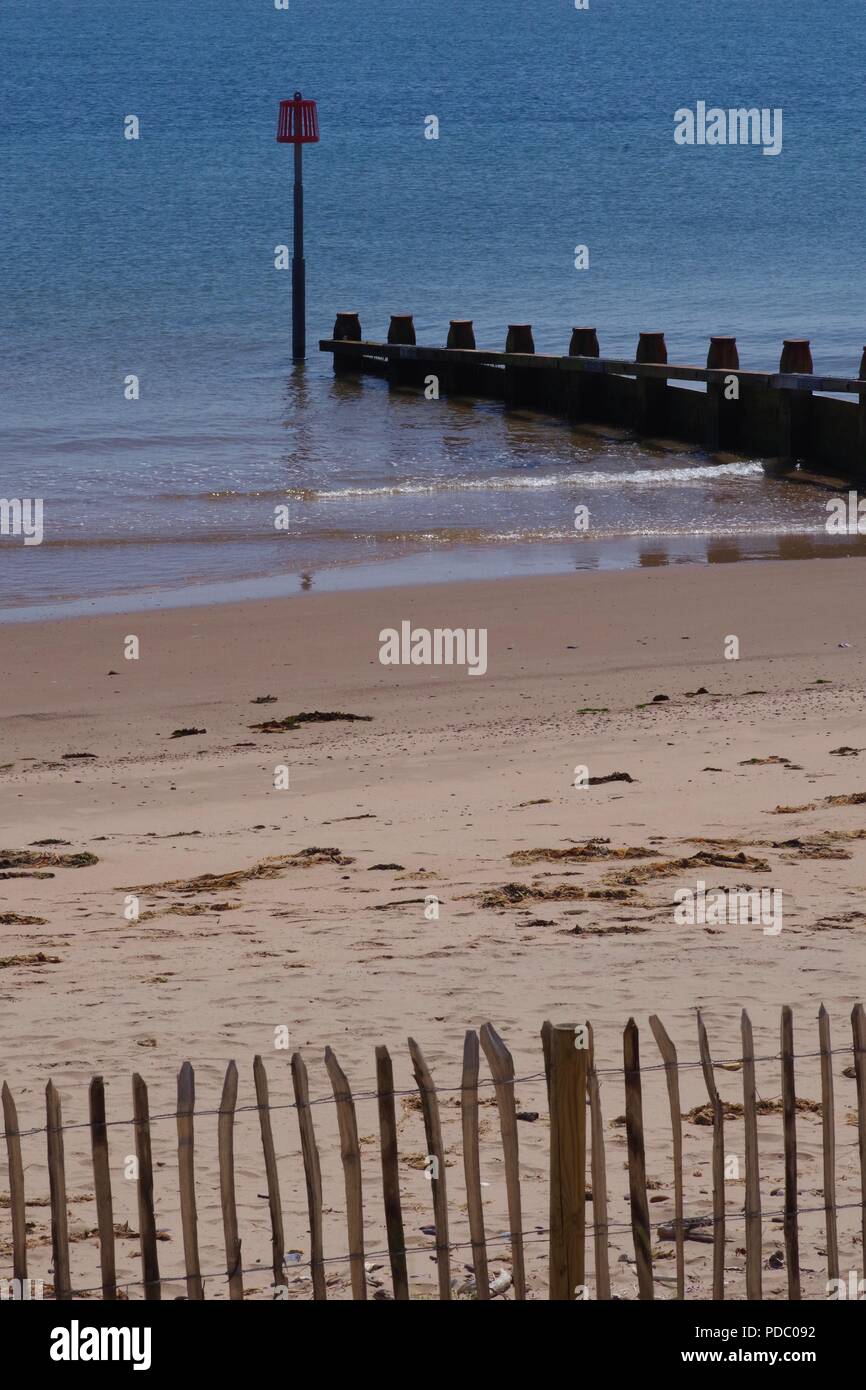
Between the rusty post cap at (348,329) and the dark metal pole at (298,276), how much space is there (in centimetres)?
81

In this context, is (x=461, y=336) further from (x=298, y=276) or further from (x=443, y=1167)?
(x=443, y=1167)

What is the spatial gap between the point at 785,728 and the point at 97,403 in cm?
2335

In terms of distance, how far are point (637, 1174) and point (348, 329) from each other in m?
32.1

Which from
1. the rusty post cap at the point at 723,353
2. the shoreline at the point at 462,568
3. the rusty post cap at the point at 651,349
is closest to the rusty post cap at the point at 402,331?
the rusty post cap at the point at 651,349

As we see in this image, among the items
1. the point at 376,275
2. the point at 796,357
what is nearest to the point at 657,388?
the point at 796,357

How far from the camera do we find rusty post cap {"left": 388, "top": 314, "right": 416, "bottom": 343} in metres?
33.6

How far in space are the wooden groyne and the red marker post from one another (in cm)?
110

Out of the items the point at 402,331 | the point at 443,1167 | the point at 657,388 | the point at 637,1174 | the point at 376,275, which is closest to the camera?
the point at 443,1167

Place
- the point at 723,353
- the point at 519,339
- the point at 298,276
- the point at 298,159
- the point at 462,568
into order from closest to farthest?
the point at 462,568, the point at 723,353, the point at 519,339, the point at 298,159, the point at 298,276

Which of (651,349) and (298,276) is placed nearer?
(651,349)

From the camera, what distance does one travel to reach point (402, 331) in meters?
33.8

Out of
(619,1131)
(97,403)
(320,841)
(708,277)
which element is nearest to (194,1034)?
(619,1131)

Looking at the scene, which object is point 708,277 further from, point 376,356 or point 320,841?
point 320,841
